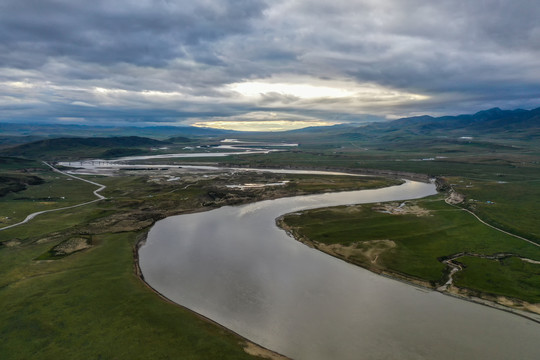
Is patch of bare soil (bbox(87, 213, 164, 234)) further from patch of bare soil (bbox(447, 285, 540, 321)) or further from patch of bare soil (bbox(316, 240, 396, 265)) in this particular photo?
patch of bare soil (bbox(447, 285, 540, 321))

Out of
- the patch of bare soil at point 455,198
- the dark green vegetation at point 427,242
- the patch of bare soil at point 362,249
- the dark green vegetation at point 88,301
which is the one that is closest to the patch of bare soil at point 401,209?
the dark green vegetation at point 427,242

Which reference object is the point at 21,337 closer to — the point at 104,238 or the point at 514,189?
the point at 104,238

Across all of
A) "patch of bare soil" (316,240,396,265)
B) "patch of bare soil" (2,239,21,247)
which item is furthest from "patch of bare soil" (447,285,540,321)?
"patch of bare soil" (2,239,21,247)

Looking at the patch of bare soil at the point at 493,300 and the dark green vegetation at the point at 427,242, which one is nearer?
the patch of bare soil at the point at 493,300

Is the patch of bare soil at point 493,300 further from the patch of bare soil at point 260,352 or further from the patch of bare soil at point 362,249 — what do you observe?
the patch of bare soil at point 260,352

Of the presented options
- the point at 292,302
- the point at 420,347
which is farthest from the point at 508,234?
the point at 292,302

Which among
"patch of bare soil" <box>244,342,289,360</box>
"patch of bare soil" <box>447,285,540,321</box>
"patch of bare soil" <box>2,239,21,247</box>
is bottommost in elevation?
"patch of bare soil" <box>244,342,289,360</box>
